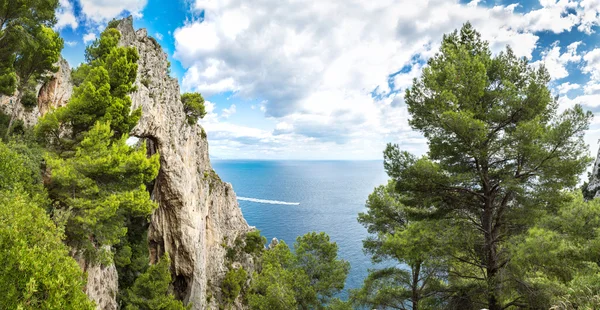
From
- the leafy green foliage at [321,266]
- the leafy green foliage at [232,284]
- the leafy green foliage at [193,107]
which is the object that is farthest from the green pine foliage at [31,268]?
the leafy green foliage at [232,284]

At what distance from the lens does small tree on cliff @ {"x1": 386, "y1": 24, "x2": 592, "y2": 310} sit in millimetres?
8023

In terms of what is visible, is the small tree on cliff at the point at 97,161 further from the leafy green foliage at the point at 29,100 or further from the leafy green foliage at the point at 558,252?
the leafy green foliage at the point at 558,252

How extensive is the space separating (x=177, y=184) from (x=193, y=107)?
8.58 m

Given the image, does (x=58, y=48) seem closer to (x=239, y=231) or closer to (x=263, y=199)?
(x=239, y=231)

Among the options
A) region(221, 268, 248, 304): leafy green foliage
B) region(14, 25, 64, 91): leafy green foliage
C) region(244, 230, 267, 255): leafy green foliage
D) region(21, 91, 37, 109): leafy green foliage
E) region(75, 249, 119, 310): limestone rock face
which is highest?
region(14, 25, 64, 91): leafy green foliage

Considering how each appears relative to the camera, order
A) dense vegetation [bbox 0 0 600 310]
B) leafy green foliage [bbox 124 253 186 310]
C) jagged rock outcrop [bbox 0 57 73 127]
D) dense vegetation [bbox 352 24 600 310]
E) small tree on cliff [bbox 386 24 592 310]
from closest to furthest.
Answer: dense vegetation [bbox 0 0 600 310]
dense vegetation [bbox 352 24 600 310]
small tree on cliff [bbox 386 24 592 310]
jagged rock outcrop [bbox 0 57 73 127]
leafy green foliage [bbox 124 253 186 310]

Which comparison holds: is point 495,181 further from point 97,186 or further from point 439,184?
point 97,186

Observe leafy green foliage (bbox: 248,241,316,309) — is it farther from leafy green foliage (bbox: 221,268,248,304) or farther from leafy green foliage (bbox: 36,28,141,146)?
leafy green foliage (bbox: 36,28,141,146)

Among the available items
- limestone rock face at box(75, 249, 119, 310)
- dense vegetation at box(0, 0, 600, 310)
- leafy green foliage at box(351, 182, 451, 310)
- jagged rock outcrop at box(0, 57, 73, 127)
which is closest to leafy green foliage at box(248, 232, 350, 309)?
leafy green foliage at box(351, 182, 451, 310)

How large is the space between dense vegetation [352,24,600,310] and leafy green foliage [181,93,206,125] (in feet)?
72.7

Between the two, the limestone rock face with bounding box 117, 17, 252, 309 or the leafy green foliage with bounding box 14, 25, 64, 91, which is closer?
the leafy green foliage with bounding box 14, 25, 64, 91

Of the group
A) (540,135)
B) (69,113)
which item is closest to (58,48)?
(69,113)

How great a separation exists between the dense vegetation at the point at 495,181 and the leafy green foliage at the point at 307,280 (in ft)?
24.9

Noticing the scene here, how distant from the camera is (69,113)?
11688 mm
